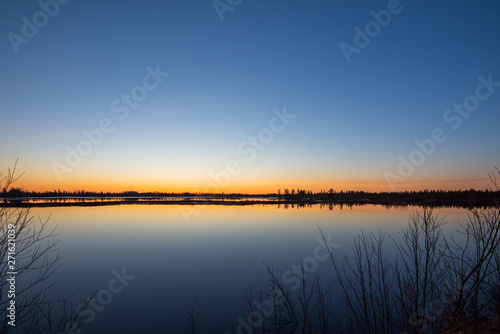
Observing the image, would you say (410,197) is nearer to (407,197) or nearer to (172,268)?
(407,197)

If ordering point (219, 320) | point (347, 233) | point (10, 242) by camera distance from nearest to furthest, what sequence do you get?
point (10, 242)
point (219, 320)
point (347, 233)

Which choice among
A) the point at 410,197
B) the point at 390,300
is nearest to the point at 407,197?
the point at 410,197

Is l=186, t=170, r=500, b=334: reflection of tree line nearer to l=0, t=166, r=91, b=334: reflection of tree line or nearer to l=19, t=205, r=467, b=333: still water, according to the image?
l=19, t=205, r=467, b=333: still water

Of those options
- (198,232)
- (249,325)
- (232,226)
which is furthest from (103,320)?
(232,226)

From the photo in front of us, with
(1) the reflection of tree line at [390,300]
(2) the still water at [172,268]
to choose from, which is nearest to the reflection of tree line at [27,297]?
(2) the still water at [172,268]

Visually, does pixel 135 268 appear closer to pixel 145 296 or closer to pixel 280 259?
pixel 145 296

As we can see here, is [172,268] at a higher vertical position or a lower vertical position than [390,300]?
lower

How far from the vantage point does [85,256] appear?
12781mm

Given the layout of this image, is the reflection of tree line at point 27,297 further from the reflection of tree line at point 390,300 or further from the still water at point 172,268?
the reflection of tree line at point 390,300

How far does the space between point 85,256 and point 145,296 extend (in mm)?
6344

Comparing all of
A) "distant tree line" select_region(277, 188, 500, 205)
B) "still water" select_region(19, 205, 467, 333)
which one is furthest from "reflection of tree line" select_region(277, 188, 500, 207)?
"still water" select_region(19, 205, 467, 333)

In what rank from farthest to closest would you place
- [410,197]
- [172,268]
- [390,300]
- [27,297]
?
1. [410,197]
2. [172,268]
3. [27,297]
4. [390,300]

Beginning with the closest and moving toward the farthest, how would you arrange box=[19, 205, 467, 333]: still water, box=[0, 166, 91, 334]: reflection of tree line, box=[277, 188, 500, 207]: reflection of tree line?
box=[0, 166, 91, 334]: reflection of tree line, box=[19, 205, 467, 333]: still water, box=[277, 188, 500, 207]: reflection of tree line

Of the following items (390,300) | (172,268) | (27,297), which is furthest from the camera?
(172,268)
